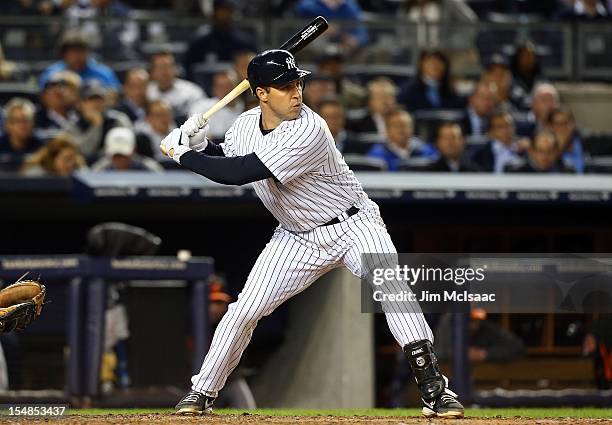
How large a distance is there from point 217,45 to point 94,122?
1.89 meters

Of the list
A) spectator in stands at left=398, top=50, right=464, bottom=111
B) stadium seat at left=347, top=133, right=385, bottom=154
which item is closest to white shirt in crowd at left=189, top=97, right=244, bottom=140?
stadium seat at left=347, top=133, right=385, bottom=154

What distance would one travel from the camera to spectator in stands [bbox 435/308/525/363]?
8148mm

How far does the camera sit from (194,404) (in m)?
5.61

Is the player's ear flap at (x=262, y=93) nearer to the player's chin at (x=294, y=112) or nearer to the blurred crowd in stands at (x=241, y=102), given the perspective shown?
the player's chin at (x=294, y=112)

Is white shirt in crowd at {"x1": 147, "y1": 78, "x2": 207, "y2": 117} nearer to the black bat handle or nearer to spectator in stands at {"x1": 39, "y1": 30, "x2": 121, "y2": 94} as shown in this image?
spectator in stands at {"x1": 39, "y1": 30, "x2": 121, "y2": 94}

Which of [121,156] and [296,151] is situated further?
[121,156]

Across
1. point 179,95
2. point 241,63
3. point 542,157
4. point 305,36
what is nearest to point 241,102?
point 241,63

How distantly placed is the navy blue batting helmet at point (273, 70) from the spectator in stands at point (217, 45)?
19.5ft

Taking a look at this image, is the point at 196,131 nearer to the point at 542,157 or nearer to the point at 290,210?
the point at 290,210

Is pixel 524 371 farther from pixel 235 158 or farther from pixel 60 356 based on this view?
pixel 235 158

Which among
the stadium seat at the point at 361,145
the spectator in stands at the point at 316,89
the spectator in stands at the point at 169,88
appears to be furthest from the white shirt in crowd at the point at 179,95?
the stadium seat at the point at 361,145

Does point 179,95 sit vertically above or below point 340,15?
below

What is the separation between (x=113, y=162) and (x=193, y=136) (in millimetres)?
3896

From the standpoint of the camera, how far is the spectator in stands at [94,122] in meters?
9.91
